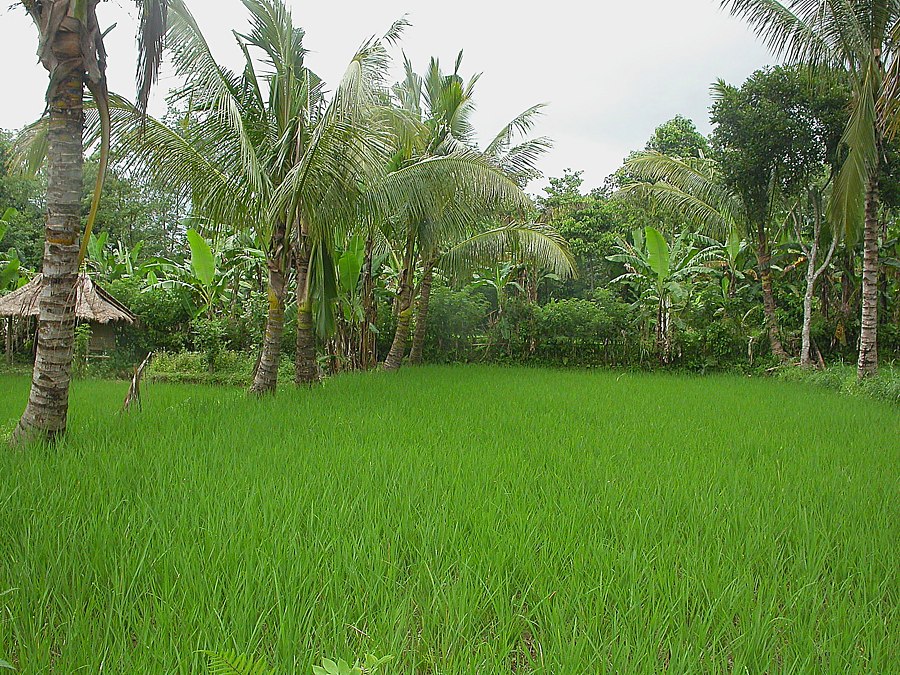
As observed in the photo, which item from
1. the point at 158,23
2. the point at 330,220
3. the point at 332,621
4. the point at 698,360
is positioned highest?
the point at 158,23

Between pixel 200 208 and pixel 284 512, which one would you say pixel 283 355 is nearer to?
pixel 200 208

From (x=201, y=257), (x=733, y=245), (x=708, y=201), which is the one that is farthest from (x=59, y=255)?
(x=733, y=245)

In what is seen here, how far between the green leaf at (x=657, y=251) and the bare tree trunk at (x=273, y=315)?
679 cm

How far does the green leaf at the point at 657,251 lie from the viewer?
1105 cm

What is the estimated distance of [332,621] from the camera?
6.16 feet

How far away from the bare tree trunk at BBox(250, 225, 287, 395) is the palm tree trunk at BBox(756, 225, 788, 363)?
812 cm

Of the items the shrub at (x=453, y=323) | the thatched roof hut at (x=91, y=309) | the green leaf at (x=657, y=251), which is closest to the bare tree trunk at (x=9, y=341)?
the thatched roof hut at (x=91, y=309)

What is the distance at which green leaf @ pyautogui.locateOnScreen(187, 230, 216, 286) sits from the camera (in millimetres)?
10472

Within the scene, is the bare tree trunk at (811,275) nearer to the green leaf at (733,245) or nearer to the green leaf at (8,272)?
the green leaf at (733,245)

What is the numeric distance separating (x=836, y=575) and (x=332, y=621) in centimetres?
185

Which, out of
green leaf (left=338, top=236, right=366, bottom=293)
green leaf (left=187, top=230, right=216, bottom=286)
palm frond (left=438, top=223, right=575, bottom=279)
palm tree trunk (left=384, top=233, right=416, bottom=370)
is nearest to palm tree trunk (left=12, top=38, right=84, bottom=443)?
green leaf (left=338, top=236, right=366, bottom=293)

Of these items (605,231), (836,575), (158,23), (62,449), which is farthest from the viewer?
(605,231)

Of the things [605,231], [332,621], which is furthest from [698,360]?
[332,621]

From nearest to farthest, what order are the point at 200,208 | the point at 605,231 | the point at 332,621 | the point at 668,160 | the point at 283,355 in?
the point at 332,621, the point at 200,208, the point at 668,160, the point at 283,355, the point at 605,231
